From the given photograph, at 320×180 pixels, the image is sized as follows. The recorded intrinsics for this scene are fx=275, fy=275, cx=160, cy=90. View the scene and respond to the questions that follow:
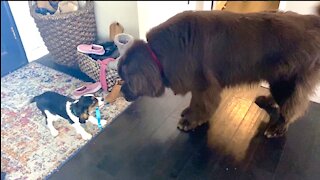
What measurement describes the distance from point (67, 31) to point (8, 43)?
14.5 inches

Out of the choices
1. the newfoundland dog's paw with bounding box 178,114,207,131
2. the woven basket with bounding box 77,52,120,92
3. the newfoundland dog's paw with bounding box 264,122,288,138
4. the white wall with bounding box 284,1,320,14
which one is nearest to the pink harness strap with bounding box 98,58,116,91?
the woven basket with bounding box 77,52,120,92

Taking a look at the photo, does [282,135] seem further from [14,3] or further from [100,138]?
[14,3]

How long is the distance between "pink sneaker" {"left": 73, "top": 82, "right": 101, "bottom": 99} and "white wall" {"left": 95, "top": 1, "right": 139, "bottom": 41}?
0.18 metres

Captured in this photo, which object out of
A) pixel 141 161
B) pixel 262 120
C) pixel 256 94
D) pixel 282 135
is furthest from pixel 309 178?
pixel 141 161

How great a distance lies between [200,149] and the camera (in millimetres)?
1285

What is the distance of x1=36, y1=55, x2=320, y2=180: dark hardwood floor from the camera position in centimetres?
118

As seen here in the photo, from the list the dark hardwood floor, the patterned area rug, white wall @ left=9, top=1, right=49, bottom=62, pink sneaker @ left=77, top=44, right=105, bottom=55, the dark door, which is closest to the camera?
the dark door

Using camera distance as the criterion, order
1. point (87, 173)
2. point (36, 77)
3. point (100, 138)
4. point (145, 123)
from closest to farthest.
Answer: point (36, 77), point (87, 173), point (100, 138), point (145, 123)

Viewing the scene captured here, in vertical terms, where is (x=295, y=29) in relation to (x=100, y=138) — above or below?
above

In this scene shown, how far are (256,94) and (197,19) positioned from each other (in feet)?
2.21

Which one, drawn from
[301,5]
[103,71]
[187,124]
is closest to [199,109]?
[187,124]

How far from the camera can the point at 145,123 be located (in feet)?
4.70

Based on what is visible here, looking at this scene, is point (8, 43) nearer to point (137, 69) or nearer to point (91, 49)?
point (91, 49)

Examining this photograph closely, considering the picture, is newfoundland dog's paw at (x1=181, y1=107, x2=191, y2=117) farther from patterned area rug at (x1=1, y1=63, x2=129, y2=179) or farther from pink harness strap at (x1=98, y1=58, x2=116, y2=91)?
pink harness strap at (x1=98, y1=58, x2=116, y2=91)
